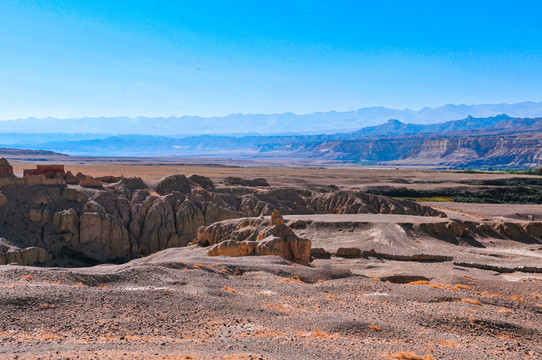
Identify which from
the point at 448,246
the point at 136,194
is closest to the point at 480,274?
the point at 448,246

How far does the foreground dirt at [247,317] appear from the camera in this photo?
1320 centimetres

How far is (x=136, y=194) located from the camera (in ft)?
184

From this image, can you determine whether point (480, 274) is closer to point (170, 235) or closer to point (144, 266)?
point (144, 266)

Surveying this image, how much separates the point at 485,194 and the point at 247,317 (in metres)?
89.6

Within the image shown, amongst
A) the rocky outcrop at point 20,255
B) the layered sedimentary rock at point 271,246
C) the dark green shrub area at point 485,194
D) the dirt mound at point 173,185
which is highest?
the dirt mound at point 173,185

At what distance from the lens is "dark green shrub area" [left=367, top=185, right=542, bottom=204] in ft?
295

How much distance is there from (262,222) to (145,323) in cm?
2542

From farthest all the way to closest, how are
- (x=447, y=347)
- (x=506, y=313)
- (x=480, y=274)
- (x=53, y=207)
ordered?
1. (x=53, y=207)
2. (x=480, y=274)
3. (x=506, y=313)
4. (x=447, y=347)

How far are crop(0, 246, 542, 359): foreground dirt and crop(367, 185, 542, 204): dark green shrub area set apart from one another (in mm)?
71560

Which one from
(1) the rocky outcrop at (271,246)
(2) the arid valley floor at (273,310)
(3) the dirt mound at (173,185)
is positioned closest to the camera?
(2) the arid valley floor at (273,310)

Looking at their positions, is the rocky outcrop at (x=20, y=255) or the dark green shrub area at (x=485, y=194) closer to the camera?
the rocky outcrop at (x=20, y=255)

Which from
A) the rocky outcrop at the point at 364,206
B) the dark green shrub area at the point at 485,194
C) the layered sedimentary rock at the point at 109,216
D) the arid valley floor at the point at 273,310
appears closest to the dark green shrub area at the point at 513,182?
the dark green shrub area at the point at 485,194

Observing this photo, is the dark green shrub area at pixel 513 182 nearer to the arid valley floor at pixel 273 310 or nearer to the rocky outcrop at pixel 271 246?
the arid valley floor at pixel 273 310

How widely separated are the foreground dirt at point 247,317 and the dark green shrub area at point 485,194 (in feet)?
235
